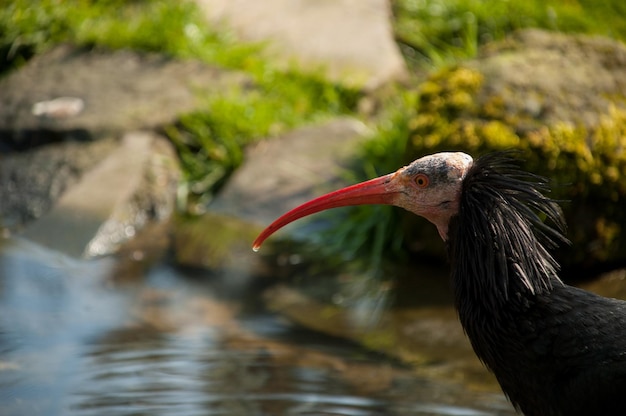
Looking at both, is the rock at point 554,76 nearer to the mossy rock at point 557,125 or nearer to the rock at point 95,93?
the mossy rock at point 557,125

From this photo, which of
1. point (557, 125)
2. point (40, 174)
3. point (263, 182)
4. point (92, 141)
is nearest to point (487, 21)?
point (263, 182)

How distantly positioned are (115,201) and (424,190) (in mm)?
4153

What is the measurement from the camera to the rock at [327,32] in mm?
9438

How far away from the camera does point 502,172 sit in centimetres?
393

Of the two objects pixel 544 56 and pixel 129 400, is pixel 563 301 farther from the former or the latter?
pixel 544 56

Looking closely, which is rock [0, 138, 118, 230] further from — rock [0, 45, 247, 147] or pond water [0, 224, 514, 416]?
pond water [0, 224, 514, 416]

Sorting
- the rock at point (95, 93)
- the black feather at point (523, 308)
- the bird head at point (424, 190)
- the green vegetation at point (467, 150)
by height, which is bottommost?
the black feather at point (523, 308)

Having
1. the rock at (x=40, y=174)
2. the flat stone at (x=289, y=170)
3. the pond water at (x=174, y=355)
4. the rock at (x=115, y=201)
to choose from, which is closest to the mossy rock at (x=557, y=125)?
the flat stone at (x=289, y=170)

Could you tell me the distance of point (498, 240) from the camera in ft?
12.5

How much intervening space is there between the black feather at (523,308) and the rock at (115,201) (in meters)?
4.07

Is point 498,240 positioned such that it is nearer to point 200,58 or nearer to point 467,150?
point 467,150

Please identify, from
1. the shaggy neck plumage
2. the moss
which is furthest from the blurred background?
the shaggy neck plumage

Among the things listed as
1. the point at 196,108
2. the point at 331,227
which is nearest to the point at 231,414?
the point at 331,227

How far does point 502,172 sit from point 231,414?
198 cm
